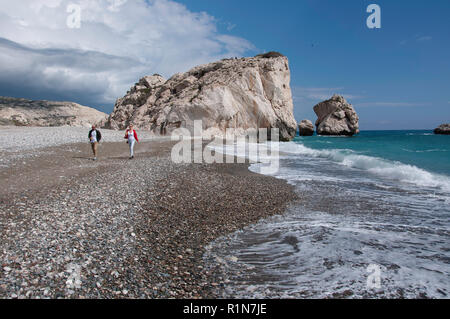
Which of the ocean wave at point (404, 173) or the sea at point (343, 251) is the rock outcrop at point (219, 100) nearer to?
the ocean wave at point (404, 173)

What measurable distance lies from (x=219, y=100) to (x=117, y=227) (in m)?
33.4

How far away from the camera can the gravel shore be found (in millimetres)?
3651

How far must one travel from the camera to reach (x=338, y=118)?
78.0 metres

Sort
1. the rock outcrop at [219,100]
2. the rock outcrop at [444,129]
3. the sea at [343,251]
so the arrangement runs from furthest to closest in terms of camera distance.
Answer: the rock outcrop at [444,129]
the rock outcrop at [219,100]
the sea at [343,251]

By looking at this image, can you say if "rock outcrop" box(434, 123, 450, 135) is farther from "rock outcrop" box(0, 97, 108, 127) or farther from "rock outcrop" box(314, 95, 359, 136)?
"rock outcrop" box(0, 97, 108, 127)

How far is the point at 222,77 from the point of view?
4103 centimetres

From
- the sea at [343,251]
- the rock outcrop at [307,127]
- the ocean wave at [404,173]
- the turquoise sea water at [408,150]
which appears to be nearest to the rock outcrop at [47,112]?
the rock outcrop at [307,127]

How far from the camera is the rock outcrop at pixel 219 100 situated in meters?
37.8

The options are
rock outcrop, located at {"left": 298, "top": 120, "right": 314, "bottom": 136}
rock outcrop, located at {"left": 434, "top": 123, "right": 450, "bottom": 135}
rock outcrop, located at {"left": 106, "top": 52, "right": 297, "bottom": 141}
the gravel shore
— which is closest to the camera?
the gravel shore

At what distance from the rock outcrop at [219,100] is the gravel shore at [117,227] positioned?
2759cm

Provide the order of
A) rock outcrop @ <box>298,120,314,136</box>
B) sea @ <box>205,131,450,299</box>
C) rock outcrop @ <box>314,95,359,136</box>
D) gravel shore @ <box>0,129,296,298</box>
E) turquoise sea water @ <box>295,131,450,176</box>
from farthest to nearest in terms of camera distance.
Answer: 1. rock outcrop @ <box>298,120,314,136</box>
2. rock outcrop @ <box>314,95,359,136</box>
3. turquoise sea water @ <box>295,131,450,176</box>
4. sea @ <box>205,131,450,299</box>
5. gravel shore @ <box>0,129,296,298</box>

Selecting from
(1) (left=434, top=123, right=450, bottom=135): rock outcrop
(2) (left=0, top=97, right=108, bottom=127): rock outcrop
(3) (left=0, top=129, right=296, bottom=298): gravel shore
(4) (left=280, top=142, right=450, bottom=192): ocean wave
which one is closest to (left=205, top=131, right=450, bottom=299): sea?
(3) (left=0, top=129, right=296, bottom=298): gravel shore

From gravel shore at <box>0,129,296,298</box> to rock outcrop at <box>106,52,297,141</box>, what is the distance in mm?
27586
